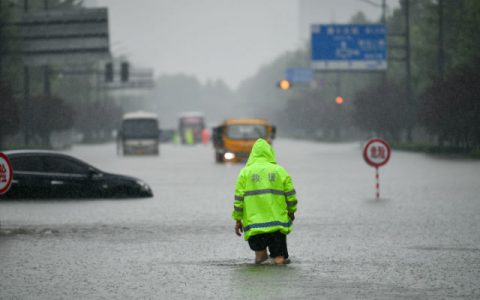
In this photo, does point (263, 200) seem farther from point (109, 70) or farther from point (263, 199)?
point (109, 70)

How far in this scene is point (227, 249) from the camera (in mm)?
12781

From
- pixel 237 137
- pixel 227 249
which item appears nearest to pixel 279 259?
pixel 227 249

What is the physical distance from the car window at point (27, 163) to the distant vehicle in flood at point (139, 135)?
3667cm

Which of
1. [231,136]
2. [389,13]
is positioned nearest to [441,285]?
[231,136]

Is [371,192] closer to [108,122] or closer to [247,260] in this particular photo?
[247,260]

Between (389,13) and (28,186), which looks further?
(389,13)

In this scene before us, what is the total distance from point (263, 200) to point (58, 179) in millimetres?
11639

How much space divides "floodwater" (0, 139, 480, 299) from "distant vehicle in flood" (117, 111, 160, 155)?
121ft

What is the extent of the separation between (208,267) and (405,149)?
47.6 meters

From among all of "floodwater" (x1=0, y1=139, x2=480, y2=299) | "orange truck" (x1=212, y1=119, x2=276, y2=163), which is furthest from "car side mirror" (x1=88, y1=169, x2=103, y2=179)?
"orange truck" (x1=212, y1=119, x2=276, y2=163)

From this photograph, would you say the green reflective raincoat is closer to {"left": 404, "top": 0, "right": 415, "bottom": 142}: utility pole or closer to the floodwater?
the floodwater

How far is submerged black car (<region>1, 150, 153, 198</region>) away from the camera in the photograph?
2102 centimetres

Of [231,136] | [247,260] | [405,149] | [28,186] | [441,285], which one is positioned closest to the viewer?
[441,285]

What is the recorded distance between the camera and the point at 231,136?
44688 mm
